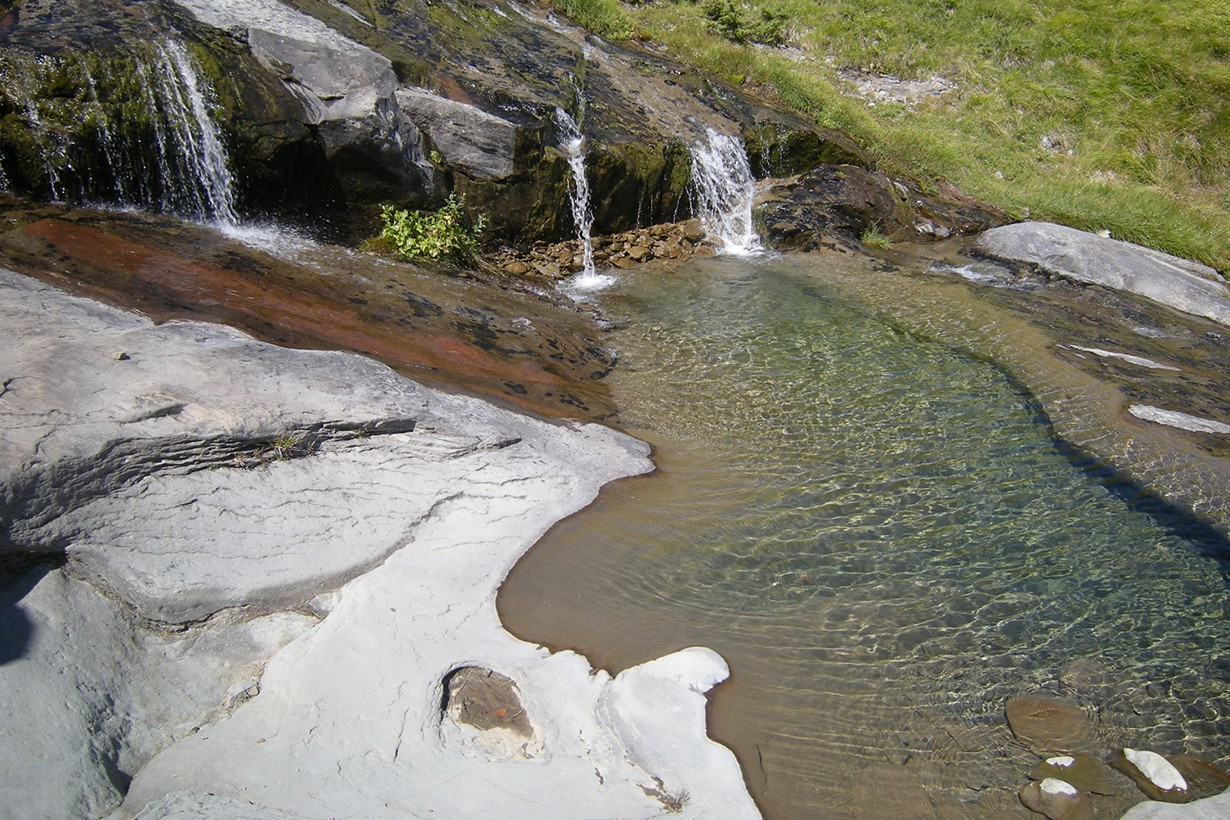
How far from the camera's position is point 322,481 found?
5.45 meters

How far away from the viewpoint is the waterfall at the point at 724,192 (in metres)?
13.2

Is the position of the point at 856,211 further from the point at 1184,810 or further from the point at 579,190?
the point at 1184,810

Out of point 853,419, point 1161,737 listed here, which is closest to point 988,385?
point 853,419

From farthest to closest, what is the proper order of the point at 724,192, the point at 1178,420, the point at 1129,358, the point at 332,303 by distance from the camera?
the point at 724,192 < the point at 1129,358 < the point at 1178,420 < the point at 332,303

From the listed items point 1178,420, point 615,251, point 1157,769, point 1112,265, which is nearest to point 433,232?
point 615,251

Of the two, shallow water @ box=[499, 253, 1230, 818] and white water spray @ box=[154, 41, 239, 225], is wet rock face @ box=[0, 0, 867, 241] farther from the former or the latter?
shallow water @ box=[499, 253, 1230, 818]

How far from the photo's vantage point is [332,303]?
7.73 meters

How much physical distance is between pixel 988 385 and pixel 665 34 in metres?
11.9

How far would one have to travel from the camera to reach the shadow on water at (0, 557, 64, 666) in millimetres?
4066

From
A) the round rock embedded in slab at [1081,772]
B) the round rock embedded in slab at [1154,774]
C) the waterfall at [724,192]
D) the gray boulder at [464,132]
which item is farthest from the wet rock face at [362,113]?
the round rock embedded in slab at [1154,774]

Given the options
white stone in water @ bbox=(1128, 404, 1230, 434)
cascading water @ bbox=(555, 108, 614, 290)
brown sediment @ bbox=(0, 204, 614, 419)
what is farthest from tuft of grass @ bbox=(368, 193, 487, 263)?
white stone in water @ bbox=(1128, 404, 1230, 434)

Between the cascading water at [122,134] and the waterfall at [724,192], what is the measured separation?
22.9ft

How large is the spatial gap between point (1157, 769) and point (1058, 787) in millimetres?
599

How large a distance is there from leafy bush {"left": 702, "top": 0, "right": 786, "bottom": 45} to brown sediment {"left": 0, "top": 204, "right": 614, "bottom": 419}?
40.1 feet
